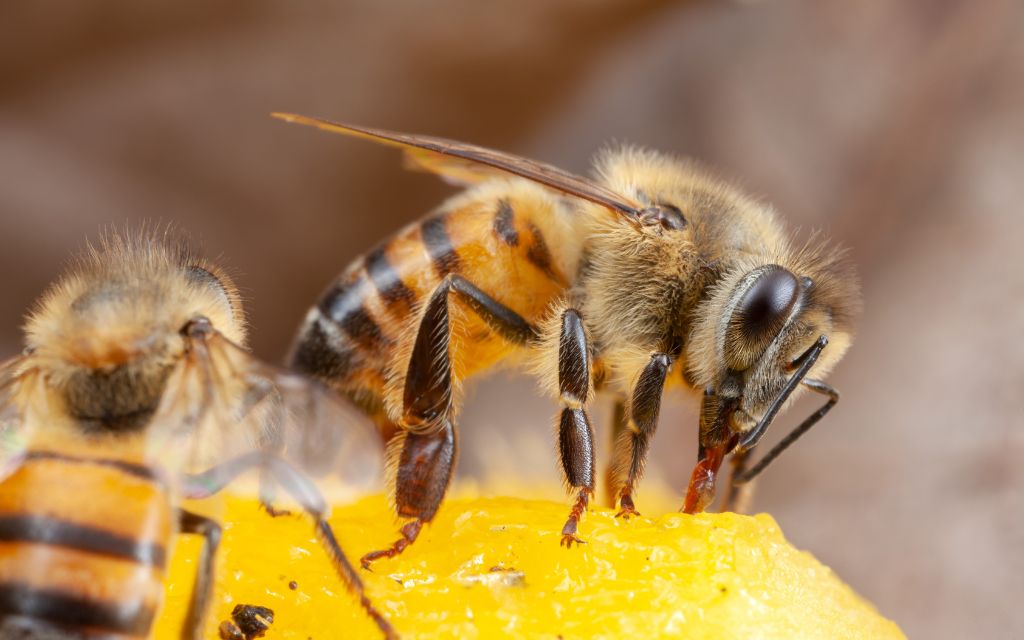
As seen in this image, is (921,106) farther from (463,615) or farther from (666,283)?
(463,615)

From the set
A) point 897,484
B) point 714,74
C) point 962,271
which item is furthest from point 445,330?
point 714,74

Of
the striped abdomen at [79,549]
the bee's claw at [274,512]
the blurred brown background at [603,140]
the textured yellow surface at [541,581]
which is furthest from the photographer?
the blurred brown background at [603,140]

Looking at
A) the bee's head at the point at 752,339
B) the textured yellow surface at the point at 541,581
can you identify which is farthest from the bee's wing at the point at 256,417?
the bee's head at the point at 752,339

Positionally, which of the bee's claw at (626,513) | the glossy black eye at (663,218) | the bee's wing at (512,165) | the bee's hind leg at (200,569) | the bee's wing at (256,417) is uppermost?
the bee's wing at (512,165)

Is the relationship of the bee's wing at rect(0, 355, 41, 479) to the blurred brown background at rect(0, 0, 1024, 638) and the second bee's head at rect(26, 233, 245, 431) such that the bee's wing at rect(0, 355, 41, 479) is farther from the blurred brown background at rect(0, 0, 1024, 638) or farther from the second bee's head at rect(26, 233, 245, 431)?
the blurred brown background at rect(0, 0, 1024, 638)

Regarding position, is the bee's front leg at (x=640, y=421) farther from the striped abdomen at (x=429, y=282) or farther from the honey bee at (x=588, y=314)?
the striped abdomen at (x=429, y=282)

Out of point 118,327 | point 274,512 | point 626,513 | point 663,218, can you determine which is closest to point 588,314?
Answer: point 663,218
